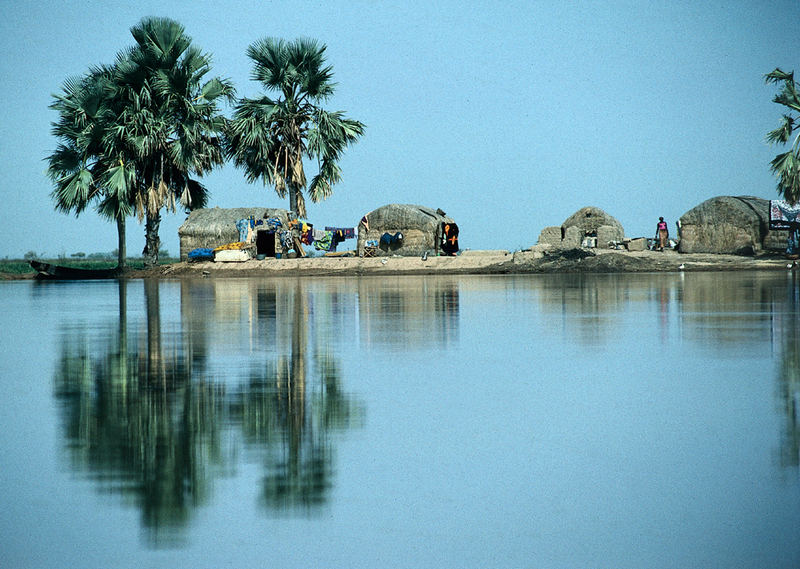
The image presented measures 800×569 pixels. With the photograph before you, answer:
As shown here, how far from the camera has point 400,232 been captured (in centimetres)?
3672

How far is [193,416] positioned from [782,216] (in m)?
34.3

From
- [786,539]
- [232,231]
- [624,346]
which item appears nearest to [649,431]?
[786,539]

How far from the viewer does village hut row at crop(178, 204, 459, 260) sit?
35969 mm

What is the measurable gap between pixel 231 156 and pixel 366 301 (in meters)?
26.9

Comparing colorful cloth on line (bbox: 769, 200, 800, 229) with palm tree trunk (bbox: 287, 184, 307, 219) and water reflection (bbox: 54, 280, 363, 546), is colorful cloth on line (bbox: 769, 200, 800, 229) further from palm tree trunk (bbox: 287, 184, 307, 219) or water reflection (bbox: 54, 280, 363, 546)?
water reflection (bbox: 54, 280, 363, 546)

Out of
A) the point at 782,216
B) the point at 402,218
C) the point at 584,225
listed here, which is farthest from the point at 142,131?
the point at 782,216

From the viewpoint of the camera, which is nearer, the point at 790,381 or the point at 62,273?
the point at 790,381

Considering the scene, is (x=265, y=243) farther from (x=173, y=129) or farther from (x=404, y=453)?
(x=404, y=453)

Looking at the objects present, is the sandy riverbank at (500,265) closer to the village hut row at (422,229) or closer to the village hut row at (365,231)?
the village hut row at (422,229)

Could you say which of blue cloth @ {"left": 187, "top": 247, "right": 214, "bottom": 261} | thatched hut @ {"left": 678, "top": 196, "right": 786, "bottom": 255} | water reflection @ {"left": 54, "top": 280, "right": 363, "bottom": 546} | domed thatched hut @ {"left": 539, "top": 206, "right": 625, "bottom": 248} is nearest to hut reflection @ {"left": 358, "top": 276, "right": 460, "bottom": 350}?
water reflection @ {"left": 54, "top": 280, "right": 363, "bottom": 546}

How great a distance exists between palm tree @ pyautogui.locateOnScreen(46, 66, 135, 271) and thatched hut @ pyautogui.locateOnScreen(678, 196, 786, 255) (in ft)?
73.4

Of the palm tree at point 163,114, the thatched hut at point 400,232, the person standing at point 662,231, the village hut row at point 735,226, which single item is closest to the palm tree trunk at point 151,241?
the palm tree at point 163,114

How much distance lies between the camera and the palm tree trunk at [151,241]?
36312 mm

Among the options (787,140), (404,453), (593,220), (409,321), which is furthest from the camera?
(593,220)
